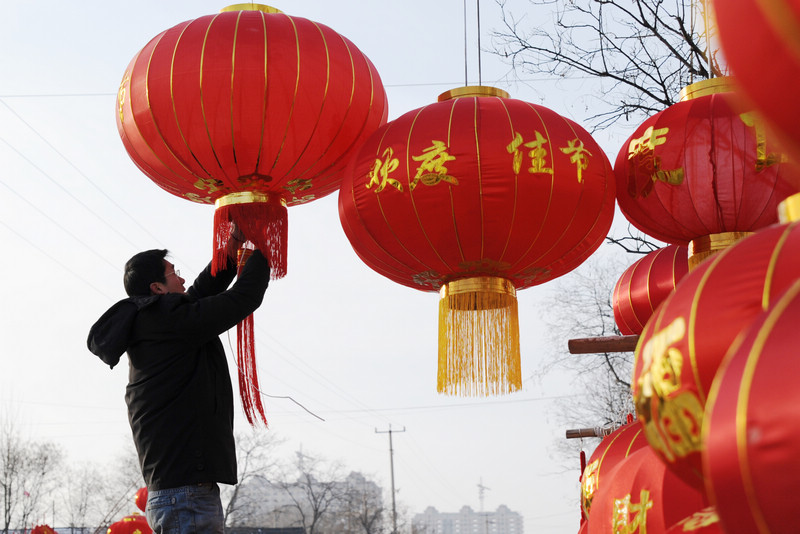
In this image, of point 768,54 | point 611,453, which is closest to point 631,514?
point 611,453

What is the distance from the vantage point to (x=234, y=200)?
3.73 meters

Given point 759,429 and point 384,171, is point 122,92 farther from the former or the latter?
point 759,429

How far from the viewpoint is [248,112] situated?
348 cm

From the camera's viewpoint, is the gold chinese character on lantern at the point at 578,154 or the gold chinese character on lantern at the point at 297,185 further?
the gold chinese character on lantern at the point at 297,185

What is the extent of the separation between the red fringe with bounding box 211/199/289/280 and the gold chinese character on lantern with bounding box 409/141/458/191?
2.15ft

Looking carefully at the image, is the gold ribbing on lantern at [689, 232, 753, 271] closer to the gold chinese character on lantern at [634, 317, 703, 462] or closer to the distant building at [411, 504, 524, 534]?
the gold chinese character on lantern at [634, 317, 703, 462]

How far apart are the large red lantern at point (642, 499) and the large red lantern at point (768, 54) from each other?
133cm

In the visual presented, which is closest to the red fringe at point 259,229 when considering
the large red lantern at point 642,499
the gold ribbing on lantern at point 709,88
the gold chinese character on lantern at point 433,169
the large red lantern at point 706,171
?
the gold chinese character on lantern at point 433,169

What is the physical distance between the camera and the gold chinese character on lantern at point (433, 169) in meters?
3.29

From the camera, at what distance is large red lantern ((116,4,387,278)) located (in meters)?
3.49

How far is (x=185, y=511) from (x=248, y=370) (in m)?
0.95

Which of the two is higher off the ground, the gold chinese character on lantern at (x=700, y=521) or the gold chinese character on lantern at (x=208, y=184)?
the gold chinese character on lantern at (x=208, y=184)

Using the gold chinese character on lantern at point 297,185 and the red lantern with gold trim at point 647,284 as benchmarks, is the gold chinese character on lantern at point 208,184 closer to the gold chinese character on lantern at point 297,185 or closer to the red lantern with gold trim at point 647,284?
the gold chinese character on lantern at point 297,185

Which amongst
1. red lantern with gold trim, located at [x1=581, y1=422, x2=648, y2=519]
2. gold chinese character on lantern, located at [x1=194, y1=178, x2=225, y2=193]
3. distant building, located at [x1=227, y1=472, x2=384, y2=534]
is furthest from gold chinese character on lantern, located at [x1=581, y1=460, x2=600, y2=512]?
distant building, located at [x1=227, y1=472, x2=384, y2=534]
